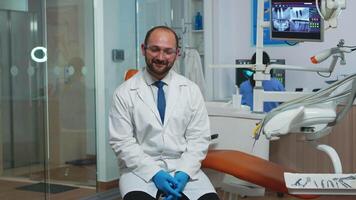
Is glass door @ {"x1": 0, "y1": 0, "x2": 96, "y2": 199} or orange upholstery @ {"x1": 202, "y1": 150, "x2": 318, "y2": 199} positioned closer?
orange upholstery @ {"x1": 202, "y1": 150, "x2": 318, "y2": 199}

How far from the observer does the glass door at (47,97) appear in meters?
3.86

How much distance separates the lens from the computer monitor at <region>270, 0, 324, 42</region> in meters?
2.75

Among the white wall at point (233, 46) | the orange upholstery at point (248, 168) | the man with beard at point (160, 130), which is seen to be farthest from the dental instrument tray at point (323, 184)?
the white wall at point (233, 46)

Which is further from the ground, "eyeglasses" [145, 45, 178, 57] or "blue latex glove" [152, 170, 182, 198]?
"eyeglasses" [145, 45, 178, 57]

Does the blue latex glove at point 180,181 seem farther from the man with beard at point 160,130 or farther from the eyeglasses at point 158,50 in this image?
the eyeglasses at point 158,50

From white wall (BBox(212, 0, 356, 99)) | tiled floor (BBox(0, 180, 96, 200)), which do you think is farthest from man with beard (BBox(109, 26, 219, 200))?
white wall (BBox(212, 0, 356, 99))

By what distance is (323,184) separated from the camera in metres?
1.85

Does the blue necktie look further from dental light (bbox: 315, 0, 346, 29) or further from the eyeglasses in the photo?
dental light (bbox: 315, 0, 346, 29)

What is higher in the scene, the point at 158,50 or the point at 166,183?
the point at 158,50

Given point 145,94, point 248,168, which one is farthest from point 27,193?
point 248,168

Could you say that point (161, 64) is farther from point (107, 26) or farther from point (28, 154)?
point (28, 154)

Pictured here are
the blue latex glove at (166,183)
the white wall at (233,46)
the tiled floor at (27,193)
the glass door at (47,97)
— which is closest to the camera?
the blue latex glove at (166,183)

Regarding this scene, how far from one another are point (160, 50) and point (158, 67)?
0.08 metres

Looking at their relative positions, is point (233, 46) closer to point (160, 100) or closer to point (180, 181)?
point (160, 100)
